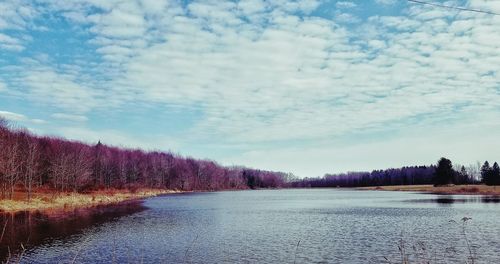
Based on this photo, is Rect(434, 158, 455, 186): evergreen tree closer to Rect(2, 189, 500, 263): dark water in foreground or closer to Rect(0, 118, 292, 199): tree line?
Rect(0, 118, 292, 199): tree line

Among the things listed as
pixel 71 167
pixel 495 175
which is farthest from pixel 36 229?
pixel 495 175

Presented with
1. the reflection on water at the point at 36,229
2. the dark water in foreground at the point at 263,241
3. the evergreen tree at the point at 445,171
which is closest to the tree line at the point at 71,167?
the reflection on water at the point at 36,229

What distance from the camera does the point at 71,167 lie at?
8869cm

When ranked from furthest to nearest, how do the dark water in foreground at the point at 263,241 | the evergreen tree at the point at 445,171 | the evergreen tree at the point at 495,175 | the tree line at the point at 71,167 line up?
the evergreen tree at the point at 445,171, the evergreen tree at the point at 495,175, the tree line at the point at 71,167, the dark water in foreground at the point at 263,241

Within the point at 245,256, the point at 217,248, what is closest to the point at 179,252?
the point at 217,248

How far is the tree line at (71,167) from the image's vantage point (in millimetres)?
69050

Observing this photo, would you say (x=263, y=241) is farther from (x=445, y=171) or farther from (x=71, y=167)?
(x=445, y=171)

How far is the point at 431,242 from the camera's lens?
89.8ft

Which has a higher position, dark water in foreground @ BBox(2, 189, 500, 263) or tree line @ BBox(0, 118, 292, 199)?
tree line @ BBox(0, 118, 292, 199)

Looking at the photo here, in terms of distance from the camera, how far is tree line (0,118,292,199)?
69050mm

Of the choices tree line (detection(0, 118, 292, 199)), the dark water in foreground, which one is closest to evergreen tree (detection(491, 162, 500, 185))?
the dark water in foreground

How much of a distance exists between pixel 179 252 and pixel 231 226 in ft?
45.8

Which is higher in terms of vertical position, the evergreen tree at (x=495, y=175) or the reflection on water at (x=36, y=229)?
the evergreen tree at (x=495, y=175)

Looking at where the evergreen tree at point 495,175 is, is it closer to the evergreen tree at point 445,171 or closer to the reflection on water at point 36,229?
the evergreen tree at point 445,171
